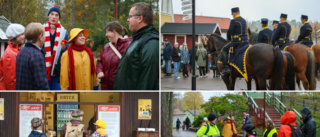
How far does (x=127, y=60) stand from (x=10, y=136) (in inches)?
164

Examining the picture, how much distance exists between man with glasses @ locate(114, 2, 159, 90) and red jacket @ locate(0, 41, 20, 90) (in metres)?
1.81

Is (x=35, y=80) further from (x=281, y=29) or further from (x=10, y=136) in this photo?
(x=281, y=29)

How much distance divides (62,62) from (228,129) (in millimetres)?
3430

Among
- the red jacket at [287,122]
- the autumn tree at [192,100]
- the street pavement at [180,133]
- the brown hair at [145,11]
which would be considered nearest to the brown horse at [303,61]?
the red jacket at [287,122]

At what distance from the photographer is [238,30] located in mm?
5727

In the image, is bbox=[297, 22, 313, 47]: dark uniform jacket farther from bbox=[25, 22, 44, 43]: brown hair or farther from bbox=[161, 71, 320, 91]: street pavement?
bbox=[25, 22, 44, 43]: brown hair

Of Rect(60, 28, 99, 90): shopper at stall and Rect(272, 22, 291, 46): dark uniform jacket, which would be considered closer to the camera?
Rect(60, 28, 99, 90): shopper at stall

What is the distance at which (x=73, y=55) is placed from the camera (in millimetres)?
4695

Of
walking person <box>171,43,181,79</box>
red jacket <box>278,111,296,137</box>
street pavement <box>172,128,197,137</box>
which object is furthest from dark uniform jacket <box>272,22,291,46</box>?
walking person <box>171,43,181,79</box>

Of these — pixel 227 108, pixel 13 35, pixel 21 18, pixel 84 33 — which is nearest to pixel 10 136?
pixel 21 18

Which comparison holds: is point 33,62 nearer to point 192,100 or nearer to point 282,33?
point 192,100

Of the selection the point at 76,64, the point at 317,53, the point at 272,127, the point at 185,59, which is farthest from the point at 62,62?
the point at 317,53

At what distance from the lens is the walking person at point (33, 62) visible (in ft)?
14.0

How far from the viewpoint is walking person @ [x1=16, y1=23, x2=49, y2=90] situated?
427 centimetres
